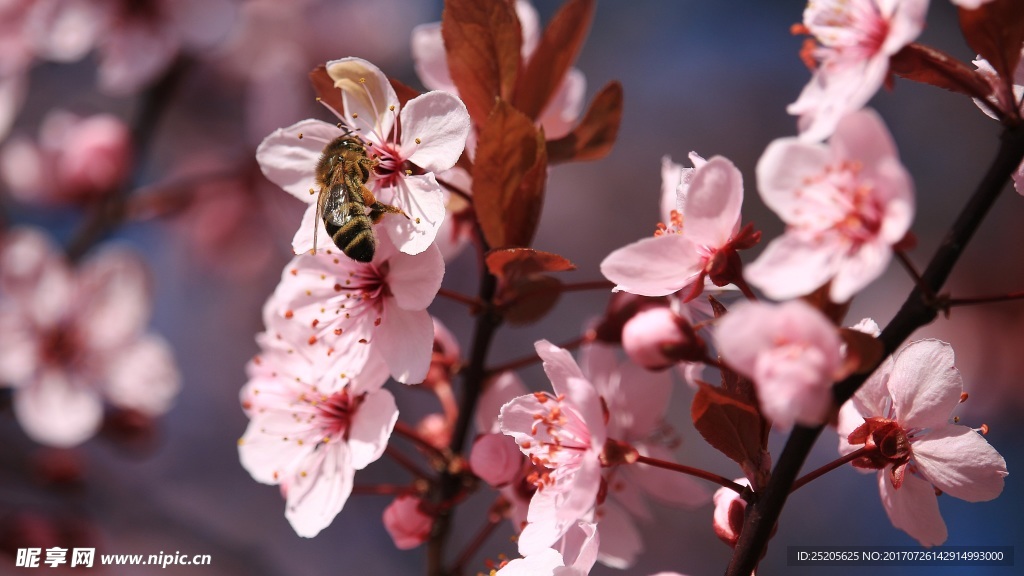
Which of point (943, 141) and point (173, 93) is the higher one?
point (943, 141)

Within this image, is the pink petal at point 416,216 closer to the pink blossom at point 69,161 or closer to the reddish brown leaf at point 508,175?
the reddish brown leaf at point 508,175

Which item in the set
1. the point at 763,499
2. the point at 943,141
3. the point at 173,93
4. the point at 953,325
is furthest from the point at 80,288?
the point at 943,141

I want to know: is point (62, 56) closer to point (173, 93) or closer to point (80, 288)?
point (173, 93)

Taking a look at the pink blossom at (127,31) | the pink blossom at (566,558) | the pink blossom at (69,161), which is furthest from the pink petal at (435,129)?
the pink blossom at (69,161)

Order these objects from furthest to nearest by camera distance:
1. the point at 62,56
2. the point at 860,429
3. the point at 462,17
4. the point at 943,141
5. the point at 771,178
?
the point at 943,141
the point at 62,56
the point at 462,17
the point at 860,429
the point at 771,178

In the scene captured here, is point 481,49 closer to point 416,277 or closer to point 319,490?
point 416,277

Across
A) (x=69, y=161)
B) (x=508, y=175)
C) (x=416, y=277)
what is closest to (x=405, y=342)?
(x=416, y=277)

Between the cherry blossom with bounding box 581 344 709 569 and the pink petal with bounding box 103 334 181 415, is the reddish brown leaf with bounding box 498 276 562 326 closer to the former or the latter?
the cherry blossom with bounding box 581 344 709 569
